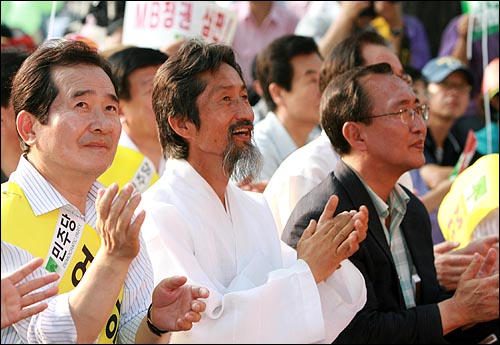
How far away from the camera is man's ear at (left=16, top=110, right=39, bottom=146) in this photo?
9.62 ft

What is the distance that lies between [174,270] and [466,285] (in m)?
1.20

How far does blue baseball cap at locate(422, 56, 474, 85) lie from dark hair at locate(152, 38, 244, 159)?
3.20m

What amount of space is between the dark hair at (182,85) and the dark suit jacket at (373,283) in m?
0.56

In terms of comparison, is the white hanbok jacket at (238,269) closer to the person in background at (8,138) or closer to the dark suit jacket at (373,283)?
the dark suit jacket at (373,283)

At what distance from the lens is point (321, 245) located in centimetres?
333

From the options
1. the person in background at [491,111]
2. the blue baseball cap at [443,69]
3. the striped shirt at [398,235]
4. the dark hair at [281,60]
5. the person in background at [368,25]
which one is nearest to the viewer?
the striped shirt at [398,235]

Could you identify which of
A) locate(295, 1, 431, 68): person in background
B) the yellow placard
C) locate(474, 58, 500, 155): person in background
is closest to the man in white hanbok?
the yellow placard

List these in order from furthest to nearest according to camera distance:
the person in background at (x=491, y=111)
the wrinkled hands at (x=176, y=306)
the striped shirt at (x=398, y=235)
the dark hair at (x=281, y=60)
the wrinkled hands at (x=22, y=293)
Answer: the person in background at (x=491, y=111), the dark hair at (x=281, y=60), the striped shirt at (x=398, y=235), the wrinkled hands at (x=176, y=306), the wrinkled hands at (x=22, y=293)

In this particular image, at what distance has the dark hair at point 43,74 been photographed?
2.92 m

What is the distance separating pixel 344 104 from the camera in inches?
164

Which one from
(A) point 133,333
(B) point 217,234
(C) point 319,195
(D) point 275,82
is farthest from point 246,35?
(A) point 133,333

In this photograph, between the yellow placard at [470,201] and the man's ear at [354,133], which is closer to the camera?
the man's ear at [354,133]

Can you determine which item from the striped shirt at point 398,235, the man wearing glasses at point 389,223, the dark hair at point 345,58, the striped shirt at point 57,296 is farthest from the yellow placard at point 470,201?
the striped shirt at point 57,296

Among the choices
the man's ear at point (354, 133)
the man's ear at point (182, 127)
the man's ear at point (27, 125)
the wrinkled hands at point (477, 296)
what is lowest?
the wrinkled hands at point (477, 296)
